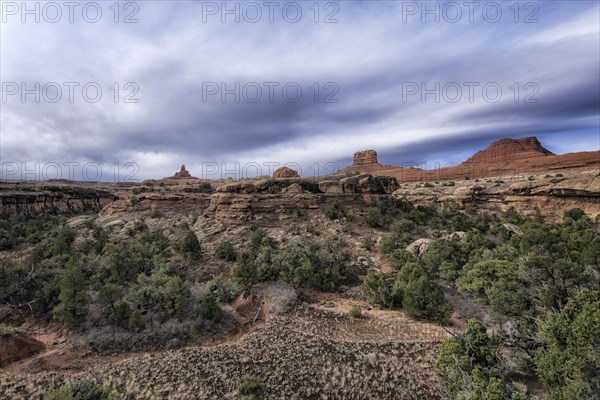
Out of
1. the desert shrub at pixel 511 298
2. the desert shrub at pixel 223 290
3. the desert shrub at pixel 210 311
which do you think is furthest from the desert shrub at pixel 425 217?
the desert shrub at pixel 210 311

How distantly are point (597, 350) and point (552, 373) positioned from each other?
1.60 m

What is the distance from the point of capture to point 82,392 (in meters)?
8.98

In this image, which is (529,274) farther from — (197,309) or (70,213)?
(70,213)

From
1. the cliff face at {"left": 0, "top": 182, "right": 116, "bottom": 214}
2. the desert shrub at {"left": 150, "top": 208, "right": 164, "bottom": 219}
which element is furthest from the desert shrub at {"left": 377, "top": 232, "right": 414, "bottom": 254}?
the cliff face at {"left": 0, "top": 182, "right": 116, "bottom": 214}

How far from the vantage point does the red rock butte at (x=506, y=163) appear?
212 feet

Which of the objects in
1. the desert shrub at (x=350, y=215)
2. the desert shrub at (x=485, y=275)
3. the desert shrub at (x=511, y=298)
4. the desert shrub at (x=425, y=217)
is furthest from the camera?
the desert shrub at (x=425, y=217)

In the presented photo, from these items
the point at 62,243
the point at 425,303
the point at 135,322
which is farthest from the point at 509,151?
the point at 62,243

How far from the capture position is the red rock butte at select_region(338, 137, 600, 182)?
212ft

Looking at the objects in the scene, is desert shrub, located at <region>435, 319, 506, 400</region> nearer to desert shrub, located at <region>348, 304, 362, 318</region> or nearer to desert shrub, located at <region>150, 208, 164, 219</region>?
desert shrub, located at <region>348, 304, 362, 318</region>

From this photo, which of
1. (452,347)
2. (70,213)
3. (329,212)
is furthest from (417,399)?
(70,213)

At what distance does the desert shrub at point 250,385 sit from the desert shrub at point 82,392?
400 cm

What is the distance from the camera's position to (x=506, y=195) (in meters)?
39.3

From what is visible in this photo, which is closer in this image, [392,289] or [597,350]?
[597,350]

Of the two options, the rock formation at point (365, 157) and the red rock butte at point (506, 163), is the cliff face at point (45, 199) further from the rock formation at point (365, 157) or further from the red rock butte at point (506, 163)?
the rock formation at point (365, 157)
